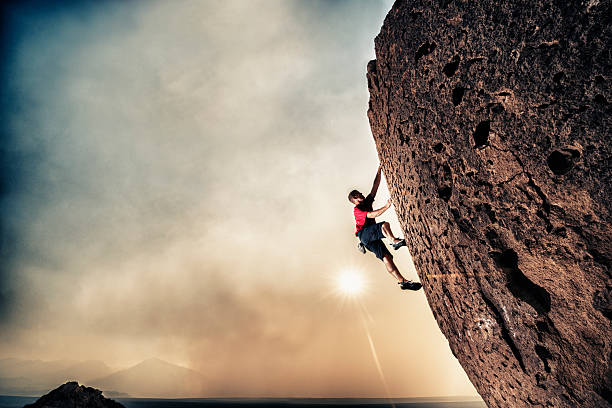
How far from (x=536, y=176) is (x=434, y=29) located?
1340 millimetres

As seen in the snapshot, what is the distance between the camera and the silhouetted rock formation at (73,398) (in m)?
4.45

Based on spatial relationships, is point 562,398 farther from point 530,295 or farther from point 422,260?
point 422,260

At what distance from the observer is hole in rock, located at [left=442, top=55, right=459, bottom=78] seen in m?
2.18

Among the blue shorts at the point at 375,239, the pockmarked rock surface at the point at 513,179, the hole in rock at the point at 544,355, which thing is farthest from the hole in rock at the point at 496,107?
the blue shorts at the point at 375,239

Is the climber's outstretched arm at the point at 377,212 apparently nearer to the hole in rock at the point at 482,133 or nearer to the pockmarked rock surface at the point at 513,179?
the pockmarked rock surface at the point at 513,179

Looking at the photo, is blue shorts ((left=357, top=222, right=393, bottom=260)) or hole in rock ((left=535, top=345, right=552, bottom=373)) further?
blue shorts ((left=357, top=222, right=393, bottom=260))

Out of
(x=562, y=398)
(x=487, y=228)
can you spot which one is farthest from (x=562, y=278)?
(x=562, y=398)

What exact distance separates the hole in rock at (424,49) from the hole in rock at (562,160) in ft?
3.88

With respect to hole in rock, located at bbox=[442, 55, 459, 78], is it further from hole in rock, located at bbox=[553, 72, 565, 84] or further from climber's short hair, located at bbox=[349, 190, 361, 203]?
climber's short hair, located at bbox=[349, 190, 361, 203]

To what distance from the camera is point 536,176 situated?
6.12 feet

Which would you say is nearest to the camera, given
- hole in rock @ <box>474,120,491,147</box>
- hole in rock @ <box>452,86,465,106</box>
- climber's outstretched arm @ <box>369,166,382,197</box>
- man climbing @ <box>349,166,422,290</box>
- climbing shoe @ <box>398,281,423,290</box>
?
hole in rock @ <box>474,120,491,147</box>

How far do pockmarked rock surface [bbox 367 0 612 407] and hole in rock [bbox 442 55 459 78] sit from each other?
1 cm

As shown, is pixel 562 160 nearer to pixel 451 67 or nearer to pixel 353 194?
pixel 451 67

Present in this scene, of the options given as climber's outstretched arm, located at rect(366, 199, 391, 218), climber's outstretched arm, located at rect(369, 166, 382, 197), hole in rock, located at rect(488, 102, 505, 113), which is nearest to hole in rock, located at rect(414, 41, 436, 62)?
hole in rock, located at rect(488, 102, 505, 113)
